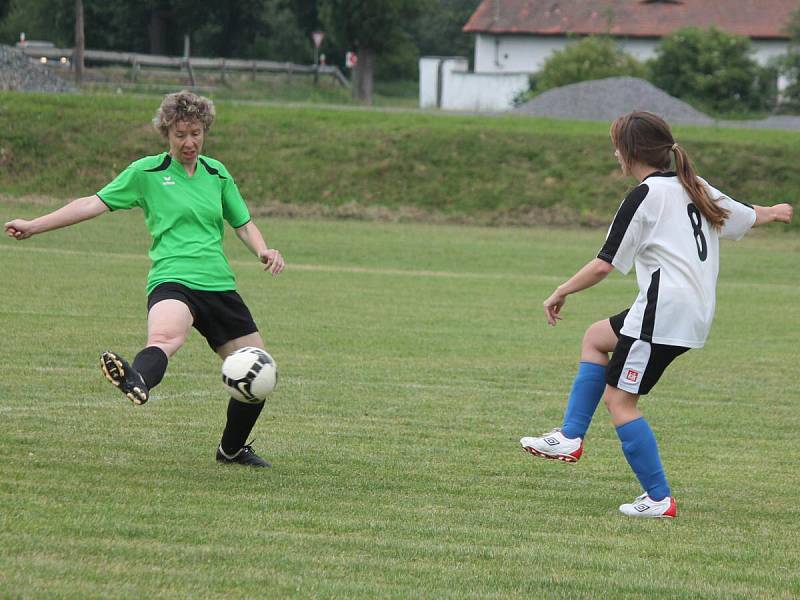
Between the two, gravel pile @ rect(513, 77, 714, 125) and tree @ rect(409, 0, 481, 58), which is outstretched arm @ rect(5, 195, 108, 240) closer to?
gravel pile @ rect(513, 77, 714, 125)

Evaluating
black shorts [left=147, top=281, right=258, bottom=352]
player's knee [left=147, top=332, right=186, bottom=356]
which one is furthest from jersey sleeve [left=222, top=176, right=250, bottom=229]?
player's knee [left=147, top=332, right=186, bottom=356]

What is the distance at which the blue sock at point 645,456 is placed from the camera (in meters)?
6.12

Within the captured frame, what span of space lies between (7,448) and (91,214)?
1312 millimetres

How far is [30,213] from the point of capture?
26781mm

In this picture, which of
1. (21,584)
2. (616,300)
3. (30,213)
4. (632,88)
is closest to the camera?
(21,584)

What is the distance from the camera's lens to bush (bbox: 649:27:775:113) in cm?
5356

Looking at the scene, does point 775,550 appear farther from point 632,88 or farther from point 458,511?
point 632,88

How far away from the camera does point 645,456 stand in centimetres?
614

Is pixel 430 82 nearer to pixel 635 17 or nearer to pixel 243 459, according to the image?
pixel 635 17

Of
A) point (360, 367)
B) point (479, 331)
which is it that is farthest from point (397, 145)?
point (360, 367)

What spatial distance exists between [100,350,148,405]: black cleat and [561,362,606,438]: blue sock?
2.09m

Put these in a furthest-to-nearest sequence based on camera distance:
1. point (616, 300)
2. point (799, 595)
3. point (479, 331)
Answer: point (616, 300) < point (479, 331) < point (799, 595)

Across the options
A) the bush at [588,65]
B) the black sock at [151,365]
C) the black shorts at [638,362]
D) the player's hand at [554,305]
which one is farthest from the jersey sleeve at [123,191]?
the bush at [588,65]

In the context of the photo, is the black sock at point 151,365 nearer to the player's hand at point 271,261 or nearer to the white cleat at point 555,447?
the player's hand at point 271,261
